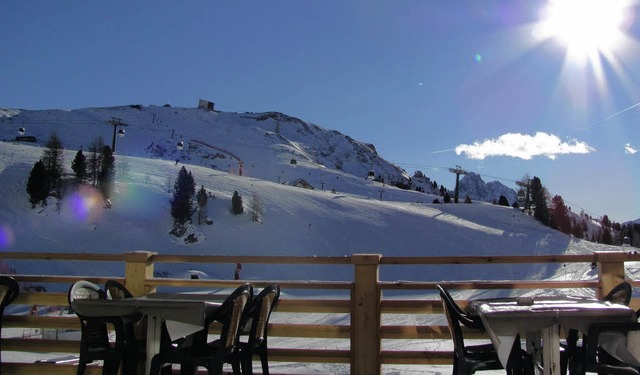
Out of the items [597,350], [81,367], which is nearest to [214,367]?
[81,367]

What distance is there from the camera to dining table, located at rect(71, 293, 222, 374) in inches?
129

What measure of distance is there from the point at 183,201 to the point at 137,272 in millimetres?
29624

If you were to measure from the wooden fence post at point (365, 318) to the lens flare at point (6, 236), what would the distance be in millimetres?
27202

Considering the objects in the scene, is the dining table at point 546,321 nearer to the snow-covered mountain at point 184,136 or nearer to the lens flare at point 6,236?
the lens flare at point 6,236

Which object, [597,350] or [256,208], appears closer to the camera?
[597,350]

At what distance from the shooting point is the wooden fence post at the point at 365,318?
4.16 m

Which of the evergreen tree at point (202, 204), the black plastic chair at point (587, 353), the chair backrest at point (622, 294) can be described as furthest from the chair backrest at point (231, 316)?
the evergreen tree at point (202, 204)

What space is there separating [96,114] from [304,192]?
76.5 meters

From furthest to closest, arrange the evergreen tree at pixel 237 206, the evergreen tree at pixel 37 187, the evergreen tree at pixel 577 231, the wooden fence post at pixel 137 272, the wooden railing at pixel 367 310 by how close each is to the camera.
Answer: the evergreen tree at pixel 577 231 → the evergreen tree at pixel 237 206 → the evergreen tree at pixel 37 187 → the wooden fence post at pixel 137 272 → the wooden railing at pixel 367 310

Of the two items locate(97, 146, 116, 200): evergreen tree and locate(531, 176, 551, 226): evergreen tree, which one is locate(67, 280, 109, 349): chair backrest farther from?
locate(531, 176, 551, 226): evergreen tree

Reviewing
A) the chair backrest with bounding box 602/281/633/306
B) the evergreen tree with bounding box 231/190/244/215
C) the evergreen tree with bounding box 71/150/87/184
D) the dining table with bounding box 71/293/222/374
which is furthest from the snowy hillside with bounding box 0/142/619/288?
the chair backrest with bounding box 602/281/633/306

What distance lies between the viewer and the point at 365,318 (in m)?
4.20

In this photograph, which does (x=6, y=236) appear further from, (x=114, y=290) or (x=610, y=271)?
(x=610, y=271)

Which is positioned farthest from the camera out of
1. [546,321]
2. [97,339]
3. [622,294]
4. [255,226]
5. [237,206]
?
[237,206]
